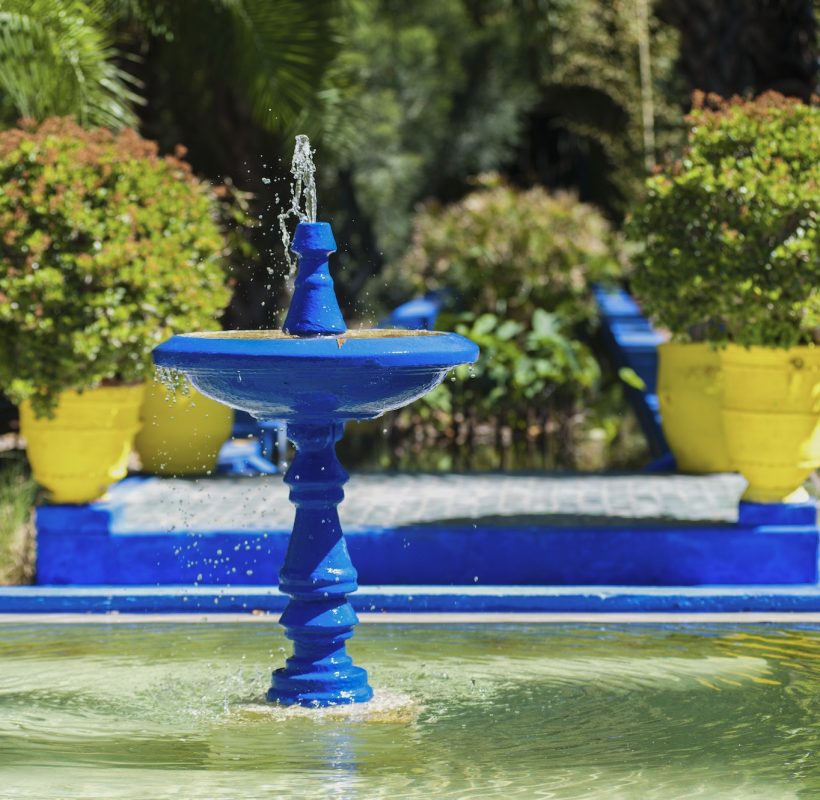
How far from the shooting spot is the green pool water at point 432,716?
16.9 ft

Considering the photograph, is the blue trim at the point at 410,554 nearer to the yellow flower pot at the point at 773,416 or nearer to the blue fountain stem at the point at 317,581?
the yellow flower pot at the point at 773,416

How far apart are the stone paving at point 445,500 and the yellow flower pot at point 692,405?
0.41 ft

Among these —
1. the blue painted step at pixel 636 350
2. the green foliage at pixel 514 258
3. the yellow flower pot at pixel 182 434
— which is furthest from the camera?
the green foliage at pixel 514 258

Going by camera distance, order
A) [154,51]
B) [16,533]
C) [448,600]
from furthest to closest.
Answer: [154,51] → [16,533] → [448,600]

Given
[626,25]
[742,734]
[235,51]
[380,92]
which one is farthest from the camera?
[380,92]

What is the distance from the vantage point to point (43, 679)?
21.6 ft

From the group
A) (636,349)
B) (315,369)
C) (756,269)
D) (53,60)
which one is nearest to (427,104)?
(636,349)

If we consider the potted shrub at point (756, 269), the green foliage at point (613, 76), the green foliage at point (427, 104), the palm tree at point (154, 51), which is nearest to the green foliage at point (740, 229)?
the potted shrub at point (756, 269)

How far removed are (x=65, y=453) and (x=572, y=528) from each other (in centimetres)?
234

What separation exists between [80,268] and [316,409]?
2.44 m

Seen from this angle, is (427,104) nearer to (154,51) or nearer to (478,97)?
(478,97)

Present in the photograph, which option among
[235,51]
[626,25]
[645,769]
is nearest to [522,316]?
[235,51]

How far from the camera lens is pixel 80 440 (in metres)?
8.09

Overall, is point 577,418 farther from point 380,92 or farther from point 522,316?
point 380,92
